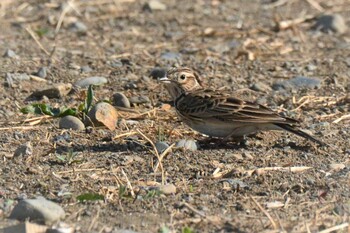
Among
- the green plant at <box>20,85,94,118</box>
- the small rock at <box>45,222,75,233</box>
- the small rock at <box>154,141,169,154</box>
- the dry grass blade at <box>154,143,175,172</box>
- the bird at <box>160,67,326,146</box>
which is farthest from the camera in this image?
the green plant at <box>20,85,94,118</box>

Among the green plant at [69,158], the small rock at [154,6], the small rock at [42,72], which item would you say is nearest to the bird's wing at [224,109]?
the green plant at [69,158]

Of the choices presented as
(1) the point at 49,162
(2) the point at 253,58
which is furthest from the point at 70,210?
(2) the point at 253,58

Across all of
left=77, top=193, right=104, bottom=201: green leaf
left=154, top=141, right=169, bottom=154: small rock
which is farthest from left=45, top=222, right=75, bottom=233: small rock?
left=154, top=141, right=169, bottom=154: small rock

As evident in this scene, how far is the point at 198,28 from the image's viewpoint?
48.6ft

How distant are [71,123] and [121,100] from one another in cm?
101

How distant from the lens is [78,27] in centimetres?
1457

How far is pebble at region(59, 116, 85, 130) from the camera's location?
31.9ft

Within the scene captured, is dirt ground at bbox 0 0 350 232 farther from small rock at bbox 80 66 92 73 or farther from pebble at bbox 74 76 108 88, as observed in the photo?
pebble at bbox 74 76 108 88

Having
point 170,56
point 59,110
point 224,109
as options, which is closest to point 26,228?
point 224,109

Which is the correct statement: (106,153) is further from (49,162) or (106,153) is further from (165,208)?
(165,208)

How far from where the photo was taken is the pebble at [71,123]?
9.71 meters

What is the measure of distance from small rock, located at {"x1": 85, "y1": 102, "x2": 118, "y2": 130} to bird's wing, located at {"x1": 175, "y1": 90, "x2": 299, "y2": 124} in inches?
25.1

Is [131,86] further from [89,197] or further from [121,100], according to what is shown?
[89,197]

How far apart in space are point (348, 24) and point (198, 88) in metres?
5.77
